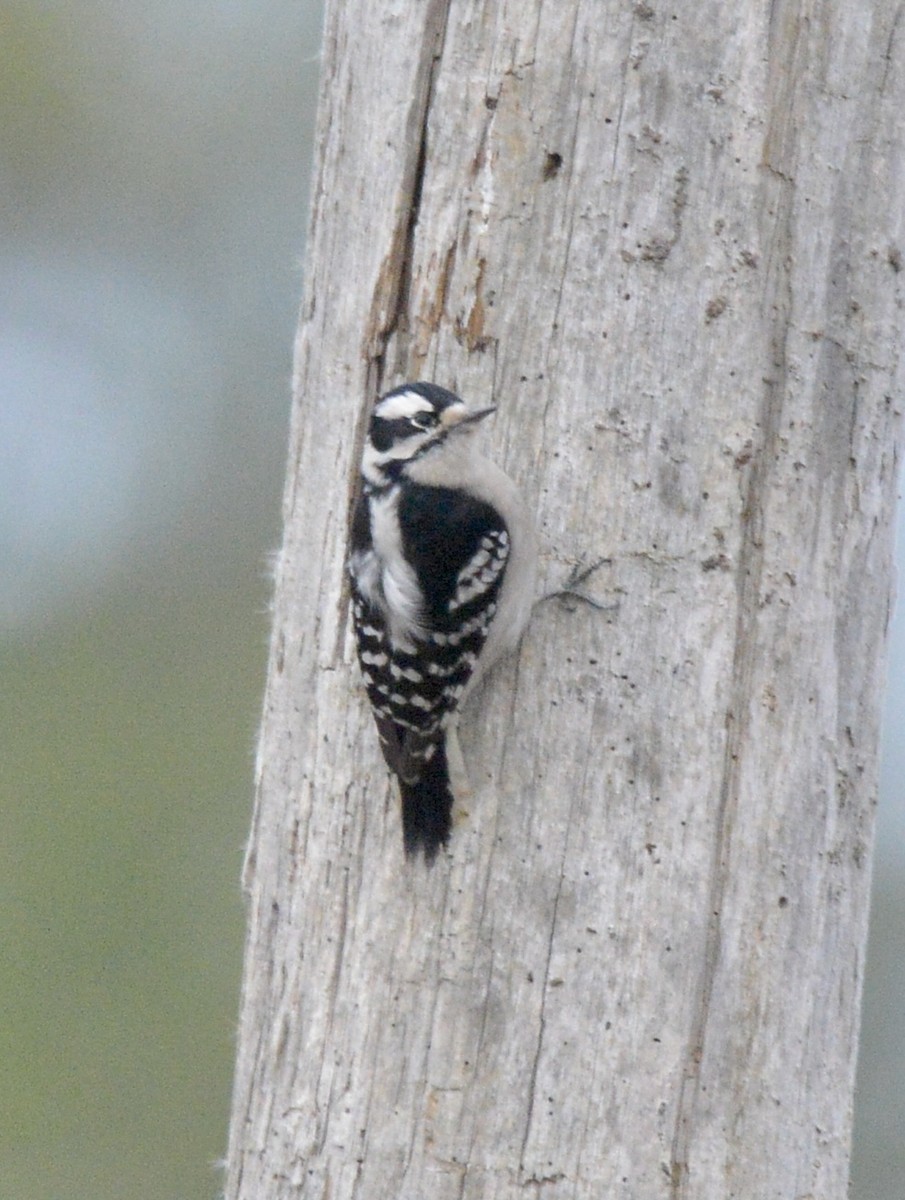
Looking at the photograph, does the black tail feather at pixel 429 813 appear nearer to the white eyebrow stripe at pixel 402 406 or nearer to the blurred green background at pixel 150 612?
the white eyebrow stripe at pixel 402 406

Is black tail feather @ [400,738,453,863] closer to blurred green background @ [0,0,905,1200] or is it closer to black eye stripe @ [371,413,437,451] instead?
black eye stripe @ [371,413,437,451]

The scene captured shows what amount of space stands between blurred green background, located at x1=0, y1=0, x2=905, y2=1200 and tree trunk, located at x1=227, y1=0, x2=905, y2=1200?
4.91m

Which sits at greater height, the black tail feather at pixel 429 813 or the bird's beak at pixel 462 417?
the bird's beak at pixel 462 417

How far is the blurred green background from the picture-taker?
24.9ft

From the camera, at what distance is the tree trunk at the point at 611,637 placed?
2727 mm

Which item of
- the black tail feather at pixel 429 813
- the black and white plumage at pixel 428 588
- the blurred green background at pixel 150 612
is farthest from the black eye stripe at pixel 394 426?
the blurred green background at pixel 150 612

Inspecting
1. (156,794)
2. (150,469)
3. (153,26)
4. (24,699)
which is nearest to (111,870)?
(156,794)

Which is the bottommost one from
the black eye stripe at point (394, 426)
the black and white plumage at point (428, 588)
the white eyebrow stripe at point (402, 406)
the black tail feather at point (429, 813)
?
the black tail feather at point (429, 813)

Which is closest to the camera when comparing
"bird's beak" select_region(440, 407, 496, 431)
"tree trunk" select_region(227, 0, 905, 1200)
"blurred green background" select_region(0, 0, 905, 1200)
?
"tree trunk" select_region(227, 0, 905, 1200)

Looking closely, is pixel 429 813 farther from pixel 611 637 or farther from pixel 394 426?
pixel 394 426

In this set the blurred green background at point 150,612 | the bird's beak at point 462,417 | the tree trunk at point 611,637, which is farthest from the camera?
the blurred green background at point 150,612

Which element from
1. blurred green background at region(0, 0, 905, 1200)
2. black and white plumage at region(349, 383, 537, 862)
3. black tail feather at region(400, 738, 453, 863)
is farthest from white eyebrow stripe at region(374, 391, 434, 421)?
blurred green background at region(0, 0, 905, 1200)

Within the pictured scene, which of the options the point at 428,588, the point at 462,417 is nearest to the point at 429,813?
the point at 428,588

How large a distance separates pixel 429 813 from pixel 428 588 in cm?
60
